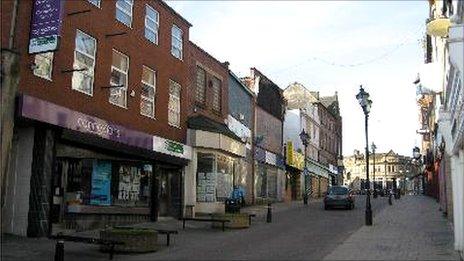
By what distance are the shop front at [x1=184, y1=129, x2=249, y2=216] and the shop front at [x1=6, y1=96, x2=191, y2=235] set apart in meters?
0.68

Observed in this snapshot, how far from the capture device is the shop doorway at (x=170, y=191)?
84.6 feet

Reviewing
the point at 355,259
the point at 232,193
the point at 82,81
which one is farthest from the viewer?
the point at 232,193

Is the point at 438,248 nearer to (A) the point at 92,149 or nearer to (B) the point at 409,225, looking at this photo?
(B) the point at 409,225

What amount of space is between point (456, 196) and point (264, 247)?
18.3 feet

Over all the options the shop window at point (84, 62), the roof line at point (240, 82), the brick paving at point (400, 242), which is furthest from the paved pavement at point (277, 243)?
the roof line at point (240, 82)

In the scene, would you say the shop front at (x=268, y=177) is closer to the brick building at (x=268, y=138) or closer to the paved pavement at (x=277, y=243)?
the brick building at (x=268, y=138)

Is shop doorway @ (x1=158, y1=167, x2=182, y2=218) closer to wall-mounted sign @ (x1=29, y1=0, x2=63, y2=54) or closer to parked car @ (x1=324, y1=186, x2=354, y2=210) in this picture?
wall-mounted sign @ (x1=29, y1=0, x2=63, y2=54)

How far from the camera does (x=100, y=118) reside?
2003 centimetres

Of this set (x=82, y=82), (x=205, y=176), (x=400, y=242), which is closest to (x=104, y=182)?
Answer: (x=82, y=82)

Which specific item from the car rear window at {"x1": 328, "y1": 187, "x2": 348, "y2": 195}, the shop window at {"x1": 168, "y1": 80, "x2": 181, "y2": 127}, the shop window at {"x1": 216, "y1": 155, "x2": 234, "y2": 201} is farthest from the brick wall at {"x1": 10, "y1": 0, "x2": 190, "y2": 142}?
the car rear window at {"x1": 328, "y1": 187, "x2": 348, "y2": 195}

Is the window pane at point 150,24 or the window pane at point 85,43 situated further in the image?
the window pane at point 150,24

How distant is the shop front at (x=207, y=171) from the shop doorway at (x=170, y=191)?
56cm

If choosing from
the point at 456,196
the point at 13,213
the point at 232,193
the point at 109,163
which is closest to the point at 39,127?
the point at 13,213

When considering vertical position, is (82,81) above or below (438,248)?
above
